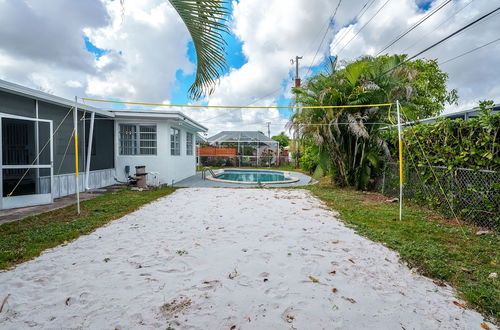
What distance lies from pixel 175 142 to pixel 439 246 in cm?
1056

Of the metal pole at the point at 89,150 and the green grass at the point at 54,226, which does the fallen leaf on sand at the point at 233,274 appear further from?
the metal pole at the point at 89,150

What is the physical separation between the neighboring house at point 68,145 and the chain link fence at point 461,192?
8522mm

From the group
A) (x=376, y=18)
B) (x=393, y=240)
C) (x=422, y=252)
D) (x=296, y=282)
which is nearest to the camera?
(x=296, y=282)

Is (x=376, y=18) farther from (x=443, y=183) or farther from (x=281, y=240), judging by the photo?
(x=281, y=240)

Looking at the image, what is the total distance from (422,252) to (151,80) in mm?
4921

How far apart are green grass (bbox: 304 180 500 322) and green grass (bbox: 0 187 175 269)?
507 cm

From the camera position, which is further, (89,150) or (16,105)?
(89,150)

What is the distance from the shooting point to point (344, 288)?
2.54 m

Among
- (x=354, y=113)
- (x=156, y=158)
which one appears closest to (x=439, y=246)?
(x=354, y=113)

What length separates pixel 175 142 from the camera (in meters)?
11.7

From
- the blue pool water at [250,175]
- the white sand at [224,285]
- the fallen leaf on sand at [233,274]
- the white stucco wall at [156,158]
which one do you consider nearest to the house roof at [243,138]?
the blue pool water at [250,175]

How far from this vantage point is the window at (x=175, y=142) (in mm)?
11195

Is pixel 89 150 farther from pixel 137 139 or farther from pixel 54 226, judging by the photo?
pixel 54 226

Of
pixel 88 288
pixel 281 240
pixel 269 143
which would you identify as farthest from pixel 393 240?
pixel 269 143
